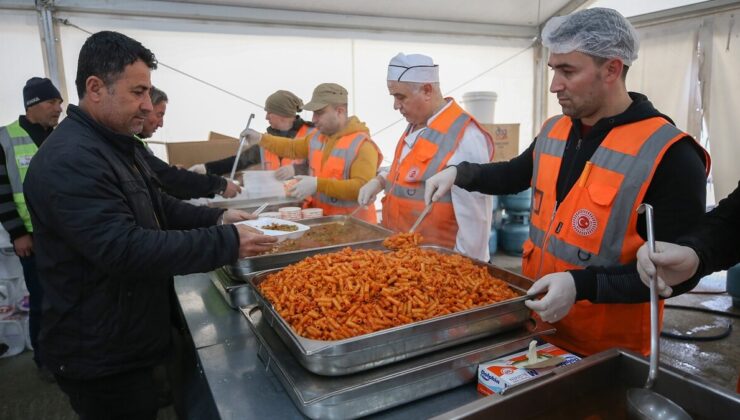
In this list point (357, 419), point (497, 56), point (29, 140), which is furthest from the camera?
point (497, 56)

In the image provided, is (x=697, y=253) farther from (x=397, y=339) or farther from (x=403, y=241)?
(x=403, y=241)

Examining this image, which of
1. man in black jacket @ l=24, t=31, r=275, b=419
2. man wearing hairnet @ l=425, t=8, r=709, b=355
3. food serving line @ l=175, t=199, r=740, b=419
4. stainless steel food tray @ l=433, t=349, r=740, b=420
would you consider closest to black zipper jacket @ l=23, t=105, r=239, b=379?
man in black jacket @ l=24, t=31, r=275, b=419

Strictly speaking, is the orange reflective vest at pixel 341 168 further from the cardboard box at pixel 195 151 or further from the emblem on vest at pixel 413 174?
the cardboard box at pixel 195 151

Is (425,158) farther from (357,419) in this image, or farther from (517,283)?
(357,419)

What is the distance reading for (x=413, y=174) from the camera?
2.87 meters

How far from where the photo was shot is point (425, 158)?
2824 millimetres

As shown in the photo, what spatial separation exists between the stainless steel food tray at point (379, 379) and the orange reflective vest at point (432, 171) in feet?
4.52

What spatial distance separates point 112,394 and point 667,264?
2037mm

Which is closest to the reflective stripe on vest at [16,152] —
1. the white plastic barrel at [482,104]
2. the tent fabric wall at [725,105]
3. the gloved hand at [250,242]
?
the gloved hand at [250,242]

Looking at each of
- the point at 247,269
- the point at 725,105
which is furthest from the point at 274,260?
the point at 725,105

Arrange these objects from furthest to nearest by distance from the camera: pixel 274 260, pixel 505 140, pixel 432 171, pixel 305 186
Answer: pixel 505 140 → pixel 305 186 → pixel 432 171 → pixel 274 260

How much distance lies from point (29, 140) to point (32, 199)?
2.81 m

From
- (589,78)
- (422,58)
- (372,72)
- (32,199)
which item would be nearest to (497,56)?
(372,72)

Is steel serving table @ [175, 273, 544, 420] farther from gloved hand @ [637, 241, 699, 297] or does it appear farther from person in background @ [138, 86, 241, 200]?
person in background @ [138, 86, 241, 200]
